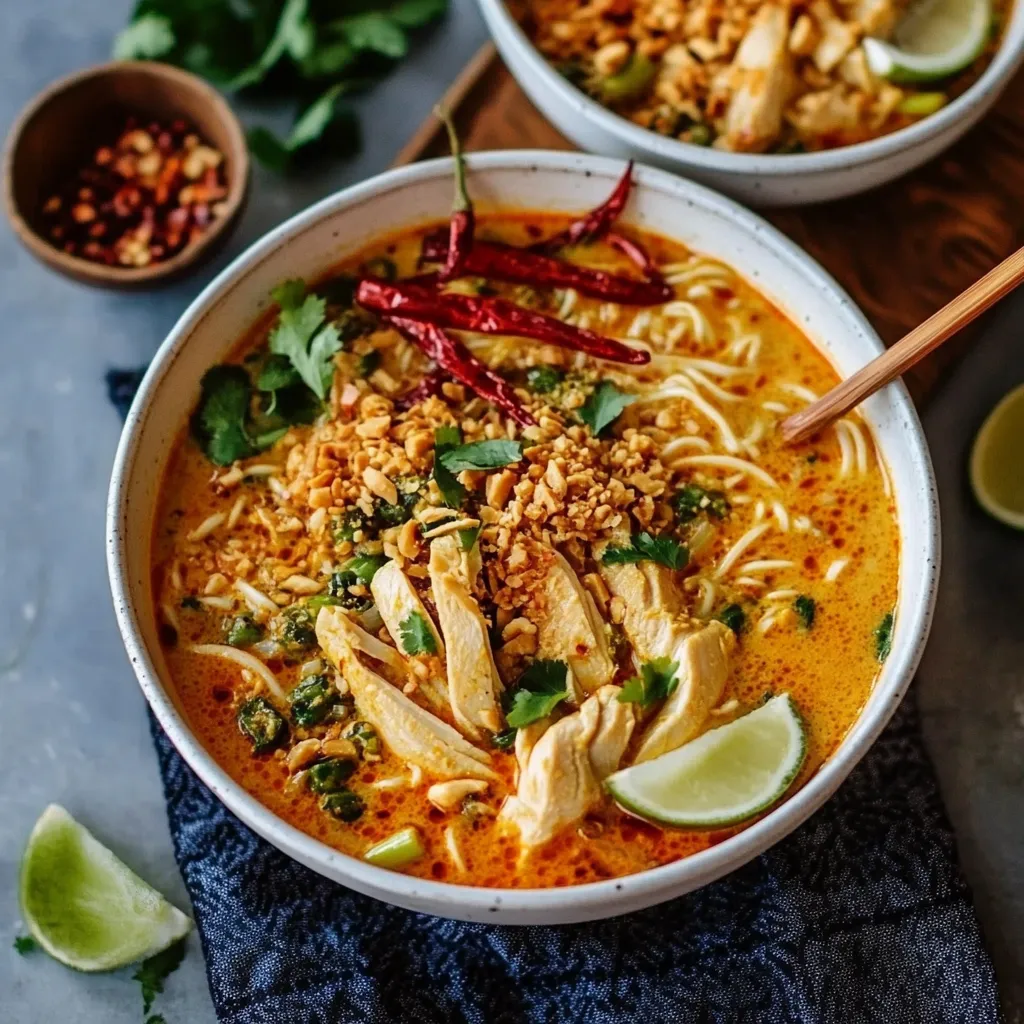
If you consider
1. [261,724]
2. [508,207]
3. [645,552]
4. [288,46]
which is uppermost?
[288,46]

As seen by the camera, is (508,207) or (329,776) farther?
(508,207)

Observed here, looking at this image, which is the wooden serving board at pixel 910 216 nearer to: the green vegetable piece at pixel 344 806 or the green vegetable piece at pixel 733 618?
the green vegetable piece at pixel 733 618

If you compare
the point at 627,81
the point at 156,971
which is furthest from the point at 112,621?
the point at 627,81

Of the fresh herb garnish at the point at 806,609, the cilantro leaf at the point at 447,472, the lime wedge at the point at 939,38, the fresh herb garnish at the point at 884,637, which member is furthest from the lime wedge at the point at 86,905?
the lime wedge at the point at 939,38

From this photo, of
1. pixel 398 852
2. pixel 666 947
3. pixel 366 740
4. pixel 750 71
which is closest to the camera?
pixel 398 852

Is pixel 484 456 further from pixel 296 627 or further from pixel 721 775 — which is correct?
pixel 721 775

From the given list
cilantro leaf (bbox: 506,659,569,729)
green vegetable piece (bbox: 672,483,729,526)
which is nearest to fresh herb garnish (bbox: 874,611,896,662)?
green vegetable piece (bbox: 672,483,729,526)

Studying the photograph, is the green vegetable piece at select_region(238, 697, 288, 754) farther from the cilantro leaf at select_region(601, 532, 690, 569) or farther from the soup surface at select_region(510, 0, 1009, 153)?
the soup surface at select_region(510, 0, 1009, 153)
